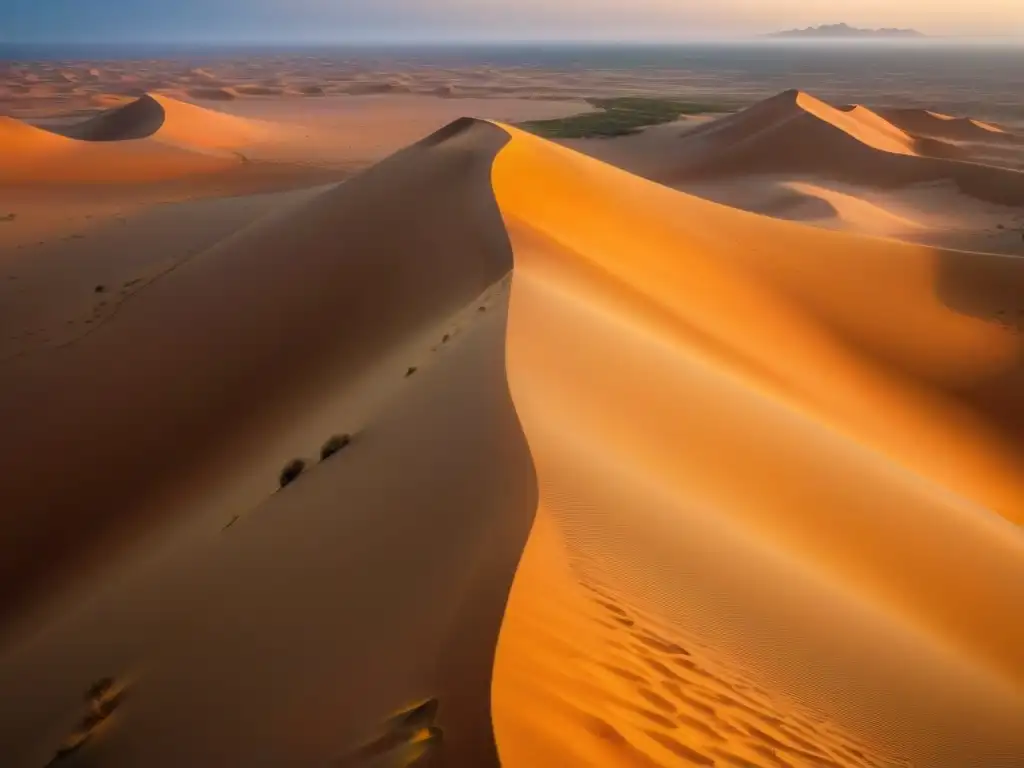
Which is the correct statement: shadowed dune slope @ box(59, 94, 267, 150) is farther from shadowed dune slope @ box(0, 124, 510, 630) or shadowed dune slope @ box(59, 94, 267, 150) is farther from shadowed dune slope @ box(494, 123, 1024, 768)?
shadowed dune slope @ box(494, 123, 1024, 768)

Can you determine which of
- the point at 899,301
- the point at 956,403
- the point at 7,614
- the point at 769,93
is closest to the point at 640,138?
the point at 899,301

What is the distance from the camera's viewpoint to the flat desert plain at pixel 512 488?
2939mm

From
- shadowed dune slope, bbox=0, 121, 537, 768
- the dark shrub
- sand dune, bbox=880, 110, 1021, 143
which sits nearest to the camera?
shadowed dune slope, bbox=0, 121, 537, 768

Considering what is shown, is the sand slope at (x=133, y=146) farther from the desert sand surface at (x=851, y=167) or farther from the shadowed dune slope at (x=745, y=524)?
the shadowed dune slope at (x=745, y=524)

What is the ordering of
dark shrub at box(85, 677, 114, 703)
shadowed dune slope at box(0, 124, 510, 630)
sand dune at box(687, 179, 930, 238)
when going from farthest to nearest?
sand dune at box(687, 179, 930, 238), shadowed dune slope at box(0, 124, 510, 630), dark shrub at box(85, 677, 114, 703)

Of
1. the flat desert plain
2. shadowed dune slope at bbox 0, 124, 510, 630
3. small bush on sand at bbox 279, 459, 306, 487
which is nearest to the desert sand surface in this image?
the flat desert plain

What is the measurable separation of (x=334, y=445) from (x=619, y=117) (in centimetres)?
4799

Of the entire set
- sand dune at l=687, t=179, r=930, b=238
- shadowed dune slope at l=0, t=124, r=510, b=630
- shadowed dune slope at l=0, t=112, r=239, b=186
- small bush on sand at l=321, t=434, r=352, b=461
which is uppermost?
small bush on sand at l=321, t=434, r=352, b=461

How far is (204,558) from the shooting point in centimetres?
439

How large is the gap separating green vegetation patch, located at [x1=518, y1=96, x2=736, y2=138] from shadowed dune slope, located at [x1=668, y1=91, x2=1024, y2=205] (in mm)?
6077

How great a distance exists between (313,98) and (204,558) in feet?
234

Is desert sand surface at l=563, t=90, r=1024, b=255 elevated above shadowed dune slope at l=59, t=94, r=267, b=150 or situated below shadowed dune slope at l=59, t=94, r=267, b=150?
above

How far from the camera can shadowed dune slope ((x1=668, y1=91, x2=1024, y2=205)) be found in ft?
88.9

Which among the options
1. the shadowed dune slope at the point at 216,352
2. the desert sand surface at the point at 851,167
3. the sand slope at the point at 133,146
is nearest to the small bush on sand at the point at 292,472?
the shadowed dune slope at the point at 216,352
